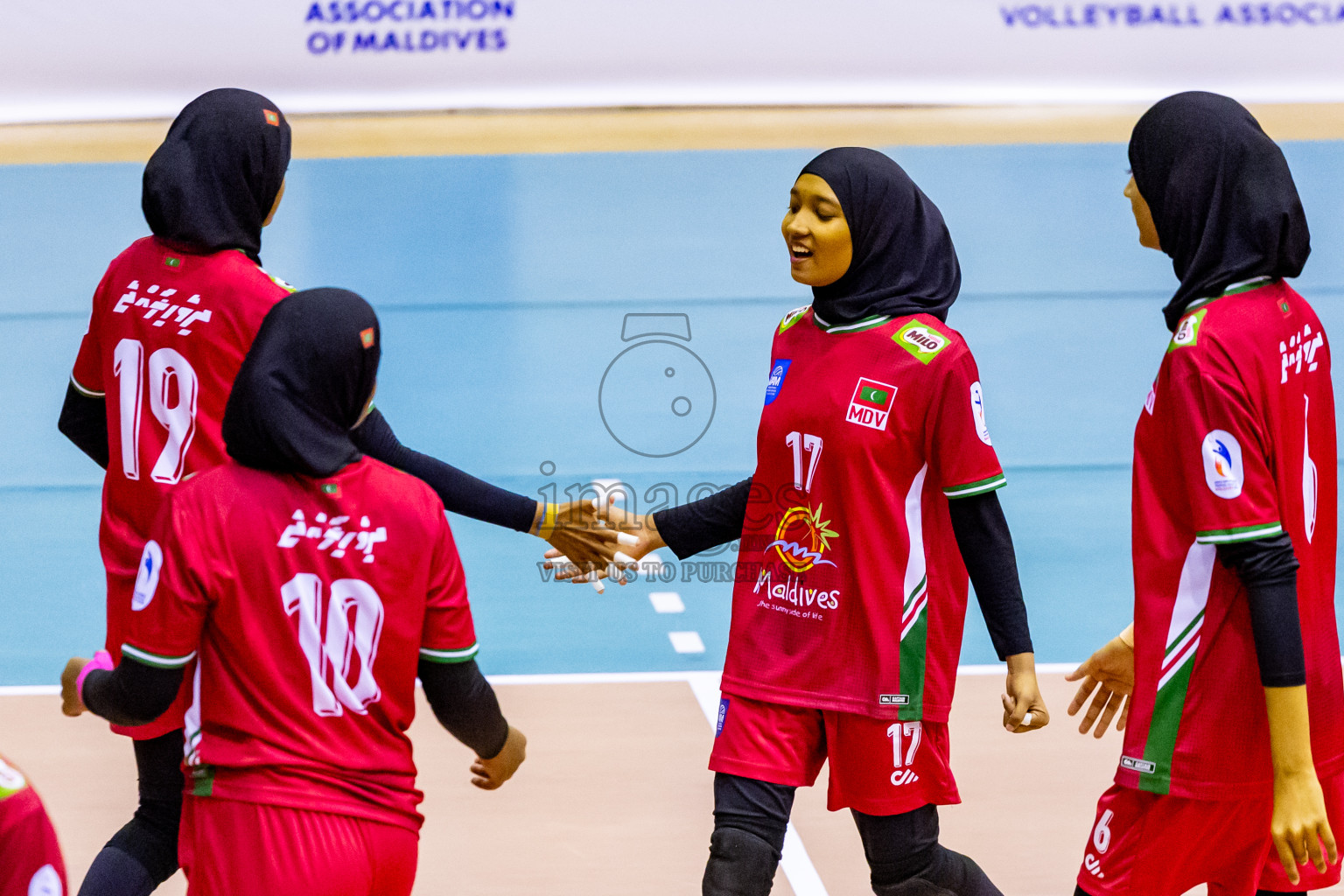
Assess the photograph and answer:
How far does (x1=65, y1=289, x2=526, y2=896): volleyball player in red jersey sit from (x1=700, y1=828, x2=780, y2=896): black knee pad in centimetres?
82

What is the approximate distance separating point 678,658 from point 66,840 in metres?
2.42

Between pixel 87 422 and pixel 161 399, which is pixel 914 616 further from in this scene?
pixel 87 422

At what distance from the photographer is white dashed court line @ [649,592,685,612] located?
6391 mm

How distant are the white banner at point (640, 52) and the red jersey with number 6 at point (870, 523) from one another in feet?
28.4

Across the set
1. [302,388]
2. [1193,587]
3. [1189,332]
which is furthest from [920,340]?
[302,388]

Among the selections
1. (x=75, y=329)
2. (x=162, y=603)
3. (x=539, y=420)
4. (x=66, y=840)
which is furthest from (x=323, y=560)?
(x=75, y=329)

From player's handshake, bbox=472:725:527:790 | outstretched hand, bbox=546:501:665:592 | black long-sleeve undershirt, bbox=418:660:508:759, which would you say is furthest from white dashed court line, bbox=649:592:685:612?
black long-sleeve undershirt, bbox=418:660:508:759

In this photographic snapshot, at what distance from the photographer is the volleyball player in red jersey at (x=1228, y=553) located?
2.47m

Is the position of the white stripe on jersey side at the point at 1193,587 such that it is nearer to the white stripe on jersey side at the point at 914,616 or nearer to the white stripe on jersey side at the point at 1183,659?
the white stripe on jersey side at the point at 1183,659

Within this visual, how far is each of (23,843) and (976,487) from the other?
189cm

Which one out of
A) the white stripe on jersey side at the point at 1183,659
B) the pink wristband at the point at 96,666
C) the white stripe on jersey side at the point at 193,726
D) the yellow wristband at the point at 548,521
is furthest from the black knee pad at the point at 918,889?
the pink wristband at the point at 96,666

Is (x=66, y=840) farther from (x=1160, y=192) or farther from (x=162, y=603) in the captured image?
(x=1160, y=192)

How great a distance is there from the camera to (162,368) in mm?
3088

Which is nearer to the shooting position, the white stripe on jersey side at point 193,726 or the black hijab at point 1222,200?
the white stripe on jersey side at point 193,726
